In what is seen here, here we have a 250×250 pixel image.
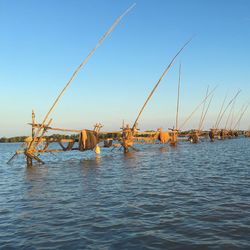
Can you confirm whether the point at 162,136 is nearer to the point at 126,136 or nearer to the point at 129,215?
the point at 126,136

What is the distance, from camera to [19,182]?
17.2 m

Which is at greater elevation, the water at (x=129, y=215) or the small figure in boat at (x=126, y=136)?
the small figure in boat at (x=126, y=136)

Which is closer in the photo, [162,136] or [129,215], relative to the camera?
[129,215]

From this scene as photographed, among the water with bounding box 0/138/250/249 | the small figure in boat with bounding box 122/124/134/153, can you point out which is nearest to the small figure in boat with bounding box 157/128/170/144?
the small figure in boat with bounding box 122/124/134/153

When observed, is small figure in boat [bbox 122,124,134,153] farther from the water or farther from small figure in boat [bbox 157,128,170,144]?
the water

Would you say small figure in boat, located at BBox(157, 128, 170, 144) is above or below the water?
above

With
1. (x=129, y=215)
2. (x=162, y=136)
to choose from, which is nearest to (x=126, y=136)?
(x=162, y=136)

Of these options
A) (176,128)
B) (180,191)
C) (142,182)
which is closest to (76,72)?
(142,182)

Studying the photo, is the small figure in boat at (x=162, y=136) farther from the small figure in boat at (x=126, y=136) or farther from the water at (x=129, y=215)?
the water at (x=129, y=215)

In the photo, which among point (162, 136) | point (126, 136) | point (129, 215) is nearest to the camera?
point (129, 215)

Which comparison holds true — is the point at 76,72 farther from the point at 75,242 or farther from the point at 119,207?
the point at 75,242

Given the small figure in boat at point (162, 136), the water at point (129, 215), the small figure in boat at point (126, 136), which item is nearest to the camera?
the water at point (129, 215)

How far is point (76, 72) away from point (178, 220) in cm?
1646

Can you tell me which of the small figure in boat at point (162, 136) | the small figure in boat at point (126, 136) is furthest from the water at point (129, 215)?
the small figure in boat at point (162, 136)
